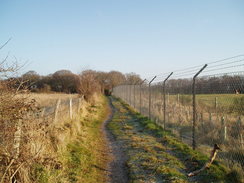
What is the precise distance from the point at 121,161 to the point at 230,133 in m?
2.68

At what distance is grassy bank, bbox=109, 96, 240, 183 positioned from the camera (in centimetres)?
390

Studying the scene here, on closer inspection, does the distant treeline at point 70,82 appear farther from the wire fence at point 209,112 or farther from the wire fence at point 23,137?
the wire fence at point 209,112

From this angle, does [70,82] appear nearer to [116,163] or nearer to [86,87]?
[86,87]

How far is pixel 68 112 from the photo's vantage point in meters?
8.25

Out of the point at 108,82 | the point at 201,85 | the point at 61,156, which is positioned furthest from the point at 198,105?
the point at 108,82

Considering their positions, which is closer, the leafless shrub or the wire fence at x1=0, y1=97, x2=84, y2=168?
the wire fence at x1=0, y1=97, x2=84, y2=168

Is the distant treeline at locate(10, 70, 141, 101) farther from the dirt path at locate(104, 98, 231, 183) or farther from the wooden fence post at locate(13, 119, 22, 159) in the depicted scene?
the dirt path at locate(104, 98, 231, 183)

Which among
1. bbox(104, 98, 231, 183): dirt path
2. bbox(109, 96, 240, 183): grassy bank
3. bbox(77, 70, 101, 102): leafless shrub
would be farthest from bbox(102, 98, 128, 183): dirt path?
bbox(77, 70, 101, 102): leafless shrub

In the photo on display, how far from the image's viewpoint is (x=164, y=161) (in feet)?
15.7

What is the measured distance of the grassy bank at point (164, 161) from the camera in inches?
154

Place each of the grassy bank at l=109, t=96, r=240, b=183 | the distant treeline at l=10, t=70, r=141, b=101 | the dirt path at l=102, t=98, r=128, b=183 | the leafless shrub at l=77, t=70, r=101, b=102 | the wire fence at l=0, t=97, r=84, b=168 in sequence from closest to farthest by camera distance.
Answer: the wire fence at l=0, t=97, r=84, b=168 < the grassy bank at l=109, t=96, r=240, b=183 < the dirt path at l=102, t=98, r=128, b=183 < the distant treeline at l=10, t=70, r=141, b=101 < the leafless shrub at l=77, t=70, r=101, b=102

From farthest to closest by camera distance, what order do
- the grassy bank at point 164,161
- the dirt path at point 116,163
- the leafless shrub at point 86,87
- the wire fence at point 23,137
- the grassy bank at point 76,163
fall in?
the leafless shrub at point 86,87
the dirt path at point 116,163
the grassy bank at point 164,161
the grassy bank at point 76,163
the wire fence at point 23,137

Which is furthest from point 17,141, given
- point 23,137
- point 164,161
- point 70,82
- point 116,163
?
point 70,82

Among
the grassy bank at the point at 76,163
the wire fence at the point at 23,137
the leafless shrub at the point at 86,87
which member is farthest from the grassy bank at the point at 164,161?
the leafless shrub at the point at 86,87
